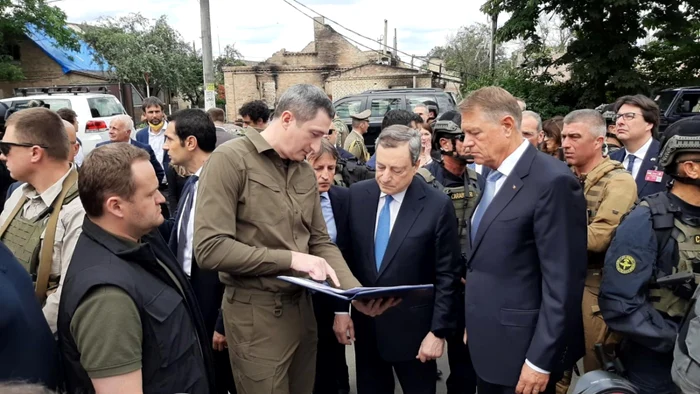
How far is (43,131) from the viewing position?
2.38 m

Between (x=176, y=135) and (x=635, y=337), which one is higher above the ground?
(x=176, y=135)

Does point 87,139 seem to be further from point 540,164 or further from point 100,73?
point 100,73

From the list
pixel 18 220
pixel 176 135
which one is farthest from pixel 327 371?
pixel 18 220

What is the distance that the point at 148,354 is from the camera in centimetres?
163

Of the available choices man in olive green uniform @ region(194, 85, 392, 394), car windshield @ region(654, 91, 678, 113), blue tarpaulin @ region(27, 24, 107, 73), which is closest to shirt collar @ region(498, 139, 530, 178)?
man in olive green uniform @ region(194, 85, 392, 394)

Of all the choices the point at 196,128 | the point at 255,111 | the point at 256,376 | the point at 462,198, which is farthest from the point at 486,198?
the point at 255,111

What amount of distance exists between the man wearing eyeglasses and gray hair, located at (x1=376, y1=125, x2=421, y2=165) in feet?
4.98

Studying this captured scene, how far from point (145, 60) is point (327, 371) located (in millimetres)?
24230

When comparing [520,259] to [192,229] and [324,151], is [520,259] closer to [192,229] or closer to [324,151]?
[324,151]

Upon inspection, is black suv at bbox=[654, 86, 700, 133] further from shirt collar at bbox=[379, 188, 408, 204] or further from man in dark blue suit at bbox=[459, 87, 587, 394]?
man in dark blue suit at bbox=[459, 87, 587, 394]

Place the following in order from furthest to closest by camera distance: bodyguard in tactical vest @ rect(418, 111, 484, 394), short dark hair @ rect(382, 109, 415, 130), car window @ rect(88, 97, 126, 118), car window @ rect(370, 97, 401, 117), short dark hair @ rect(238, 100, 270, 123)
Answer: car window @ rect(370, 97, 401, 117), car window @ rect(88, 97, 126, 118), short dark hair @ rect(238, 100, 270, 123), short dark hair @ rect(382, 109, 415, 130), bodyguard in tactical vest @ rect(418, 111, 484, 394)

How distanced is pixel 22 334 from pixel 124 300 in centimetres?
32

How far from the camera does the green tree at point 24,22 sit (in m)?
19.5

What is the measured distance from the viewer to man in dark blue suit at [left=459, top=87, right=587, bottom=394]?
2.00 meters
